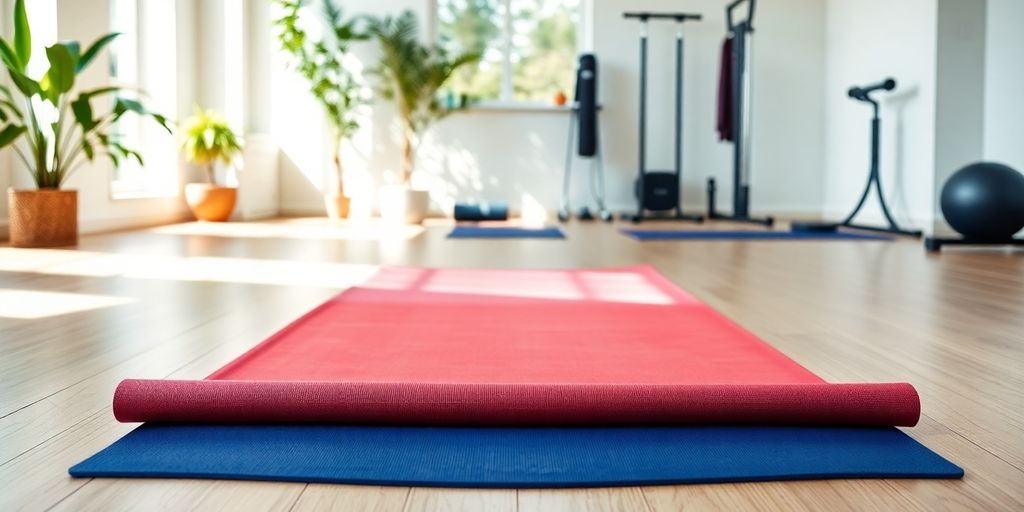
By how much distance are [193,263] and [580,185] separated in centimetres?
448

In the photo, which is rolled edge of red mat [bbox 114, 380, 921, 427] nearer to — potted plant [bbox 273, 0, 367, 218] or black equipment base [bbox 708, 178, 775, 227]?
black equipment base [bbox 708, 178, 775, 227]

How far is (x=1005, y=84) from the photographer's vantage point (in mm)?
5285

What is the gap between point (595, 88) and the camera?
22.8 feet

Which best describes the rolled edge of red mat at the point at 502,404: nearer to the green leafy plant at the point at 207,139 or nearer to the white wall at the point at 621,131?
the green leafy plant at the point at 207,139

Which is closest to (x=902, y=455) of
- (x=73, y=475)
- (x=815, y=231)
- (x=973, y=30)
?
(x=73, y=475)


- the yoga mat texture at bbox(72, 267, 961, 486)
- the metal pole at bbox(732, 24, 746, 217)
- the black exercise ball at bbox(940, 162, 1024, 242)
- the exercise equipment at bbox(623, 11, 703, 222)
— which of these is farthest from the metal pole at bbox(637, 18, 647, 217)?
the yoga mat texture at bbox(72, 267, 961, 486)

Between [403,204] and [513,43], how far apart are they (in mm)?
1998

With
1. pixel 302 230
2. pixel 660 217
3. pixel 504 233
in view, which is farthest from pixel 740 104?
pixel 302 230

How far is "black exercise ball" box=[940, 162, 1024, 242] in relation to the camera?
4.01 metres

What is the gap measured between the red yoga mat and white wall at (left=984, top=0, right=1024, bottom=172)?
3.56 meters

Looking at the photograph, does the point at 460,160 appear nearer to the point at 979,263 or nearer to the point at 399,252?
the point at 399,252

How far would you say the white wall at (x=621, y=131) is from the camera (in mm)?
7199

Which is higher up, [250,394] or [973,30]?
[973,30]

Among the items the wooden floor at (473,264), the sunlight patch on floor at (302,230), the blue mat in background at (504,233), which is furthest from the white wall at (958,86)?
the sunlight patch on floor at (302,230)
